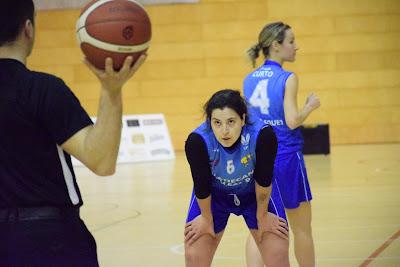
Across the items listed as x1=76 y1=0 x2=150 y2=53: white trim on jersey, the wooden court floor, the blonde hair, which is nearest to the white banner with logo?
the wooden court floor

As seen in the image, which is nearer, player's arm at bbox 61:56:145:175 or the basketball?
player's arm at bbox 61:56:145:175

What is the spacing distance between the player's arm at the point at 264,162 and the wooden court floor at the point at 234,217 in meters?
1.78

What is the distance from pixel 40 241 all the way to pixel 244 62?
14.1 m

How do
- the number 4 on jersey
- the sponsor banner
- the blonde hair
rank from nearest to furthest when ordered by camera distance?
the number 4 on jersey → the blonde hair → the sponsor banner

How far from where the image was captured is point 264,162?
3902mm

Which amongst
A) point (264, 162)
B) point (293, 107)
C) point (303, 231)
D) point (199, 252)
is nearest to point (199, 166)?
point (264, 162)

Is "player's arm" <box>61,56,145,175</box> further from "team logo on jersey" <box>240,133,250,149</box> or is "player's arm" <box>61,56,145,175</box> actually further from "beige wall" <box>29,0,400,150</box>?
"beige wall" <box>29,0,400,150</box>

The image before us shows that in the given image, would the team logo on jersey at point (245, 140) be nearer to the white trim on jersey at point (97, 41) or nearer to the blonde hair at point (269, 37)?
the blonde hair at point (269, 37)

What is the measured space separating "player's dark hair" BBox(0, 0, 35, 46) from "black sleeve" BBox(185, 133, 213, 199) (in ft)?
5.37

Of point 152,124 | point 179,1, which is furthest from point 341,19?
point 152,124

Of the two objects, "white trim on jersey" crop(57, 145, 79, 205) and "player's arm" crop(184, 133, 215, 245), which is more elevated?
"white trim on jersey" crop(57, 145, 79, 205)

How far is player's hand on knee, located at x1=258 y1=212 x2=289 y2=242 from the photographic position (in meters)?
4.06

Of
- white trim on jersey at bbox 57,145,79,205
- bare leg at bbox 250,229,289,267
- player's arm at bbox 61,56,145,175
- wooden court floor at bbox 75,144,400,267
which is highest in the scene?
player's arm at bbox 61,56,145,175

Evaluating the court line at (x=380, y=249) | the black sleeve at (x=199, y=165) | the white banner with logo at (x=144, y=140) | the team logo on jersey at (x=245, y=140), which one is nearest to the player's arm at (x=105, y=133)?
the black sleeve at (x=199, y=165)
